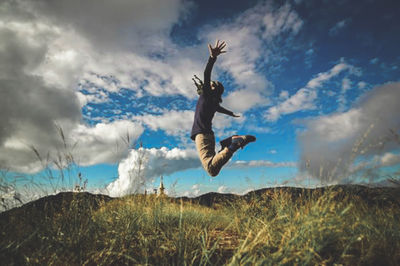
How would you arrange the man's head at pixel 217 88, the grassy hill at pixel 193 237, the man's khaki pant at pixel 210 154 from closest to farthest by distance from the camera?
the grassy hill at pixel 193 237
the man's khaki pant at pixel 210 154
the man's head at pixel 217 88

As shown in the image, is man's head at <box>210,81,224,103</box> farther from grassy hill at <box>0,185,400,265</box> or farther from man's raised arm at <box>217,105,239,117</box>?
grassy hill at <box>0,185,400,265</box>

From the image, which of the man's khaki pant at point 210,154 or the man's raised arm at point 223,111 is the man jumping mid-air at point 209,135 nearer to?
the man's khaki pant at point 210,154

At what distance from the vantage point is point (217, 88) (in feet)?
16.6

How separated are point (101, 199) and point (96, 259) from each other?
208 cm

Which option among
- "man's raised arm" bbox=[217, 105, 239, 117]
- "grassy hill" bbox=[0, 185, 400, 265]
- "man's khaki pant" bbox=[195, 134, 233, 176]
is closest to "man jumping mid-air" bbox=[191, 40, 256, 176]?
"man's khaki pant" bbox=[195, 134, 233, 176]

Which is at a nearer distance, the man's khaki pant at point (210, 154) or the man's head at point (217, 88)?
the man's khaki pant at point (210, 154)

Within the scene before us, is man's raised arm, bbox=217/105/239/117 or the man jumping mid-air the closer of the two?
the man jumping mid-air

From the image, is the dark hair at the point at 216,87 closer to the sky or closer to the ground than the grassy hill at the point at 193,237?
closer to the sky

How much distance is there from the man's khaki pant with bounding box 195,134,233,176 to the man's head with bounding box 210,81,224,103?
101cm

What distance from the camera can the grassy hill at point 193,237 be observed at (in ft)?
6.23

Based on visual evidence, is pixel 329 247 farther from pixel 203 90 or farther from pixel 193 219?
pixel 203 90

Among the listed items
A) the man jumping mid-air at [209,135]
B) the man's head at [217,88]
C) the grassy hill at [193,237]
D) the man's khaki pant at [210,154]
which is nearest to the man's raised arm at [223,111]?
the man's head at [217,88]

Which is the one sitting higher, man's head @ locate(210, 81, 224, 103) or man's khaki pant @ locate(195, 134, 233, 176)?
man's head @ locate(210, 81, 224, 103)

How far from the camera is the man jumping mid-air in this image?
14.0 ft
